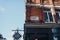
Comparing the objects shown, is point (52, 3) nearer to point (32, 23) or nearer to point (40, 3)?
point (40, 3)

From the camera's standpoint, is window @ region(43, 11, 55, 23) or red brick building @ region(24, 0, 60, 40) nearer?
red brick building @ region(24, 0, 60, 40)

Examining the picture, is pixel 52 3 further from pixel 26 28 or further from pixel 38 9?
pixel 26 28

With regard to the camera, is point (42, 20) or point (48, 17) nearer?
point (42, 20)

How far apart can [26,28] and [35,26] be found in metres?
0.93

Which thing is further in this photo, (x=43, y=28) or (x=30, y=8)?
(x=30, y=8)

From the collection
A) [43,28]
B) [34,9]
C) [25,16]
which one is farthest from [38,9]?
[43,28]

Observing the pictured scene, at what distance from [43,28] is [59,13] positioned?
126 inches

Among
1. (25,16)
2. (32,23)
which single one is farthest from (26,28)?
(25,16)

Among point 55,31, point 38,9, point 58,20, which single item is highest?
point 38,9

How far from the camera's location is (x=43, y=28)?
49.3 ft

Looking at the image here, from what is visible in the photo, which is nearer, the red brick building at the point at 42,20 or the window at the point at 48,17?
the red brick building at the point at 42,20

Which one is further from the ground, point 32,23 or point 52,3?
point 52,3

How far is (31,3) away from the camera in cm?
1700

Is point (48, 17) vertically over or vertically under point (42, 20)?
over
